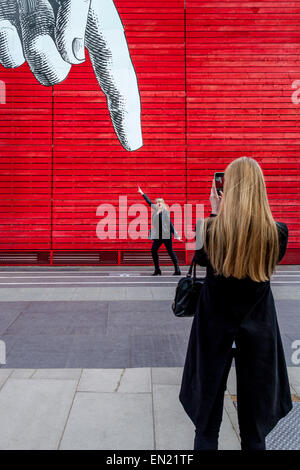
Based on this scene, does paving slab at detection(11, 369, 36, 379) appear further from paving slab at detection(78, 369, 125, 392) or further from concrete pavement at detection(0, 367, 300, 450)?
paving slab at detection(78, 369, 125, 392)

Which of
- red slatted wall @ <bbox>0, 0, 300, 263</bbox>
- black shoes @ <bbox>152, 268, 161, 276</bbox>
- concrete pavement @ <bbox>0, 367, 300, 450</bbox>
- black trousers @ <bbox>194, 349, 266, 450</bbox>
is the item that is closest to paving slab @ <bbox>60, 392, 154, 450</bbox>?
concrete pavement @ <bbox>0, 367, 300, 450</bbox>

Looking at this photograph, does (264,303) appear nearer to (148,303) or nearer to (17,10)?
(148,303)

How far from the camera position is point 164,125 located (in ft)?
42.8

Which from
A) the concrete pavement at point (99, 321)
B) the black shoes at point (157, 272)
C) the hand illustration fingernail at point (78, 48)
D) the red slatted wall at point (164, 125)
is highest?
the hand illustration fingernail at point (78, 48)

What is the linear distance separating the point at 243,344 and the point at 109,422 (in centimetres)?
144

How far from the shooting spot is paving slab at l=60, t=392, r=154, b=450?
118 inches

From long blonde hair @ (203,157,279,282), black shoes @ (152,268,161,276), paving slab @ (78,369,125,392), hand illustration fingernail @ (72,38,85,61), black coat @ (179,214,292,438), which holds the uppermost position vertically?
hand illustration fingernail @ (72,38,85,61)

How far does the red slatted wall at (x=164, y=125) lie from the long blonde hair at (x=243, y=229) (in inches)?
419

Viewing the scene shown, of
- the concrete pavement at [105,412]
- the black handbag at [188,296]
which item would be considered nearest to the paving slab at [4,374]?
the concrete pavement at [105,412]

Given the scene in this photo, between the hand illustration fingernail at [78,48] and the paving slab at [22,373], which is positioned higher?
the hand illustration fingernail at [78,48]

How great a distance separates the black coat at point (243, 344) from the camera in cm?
240

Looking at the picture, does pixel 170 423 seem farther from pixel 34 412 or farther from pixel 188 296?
pixel 188 296

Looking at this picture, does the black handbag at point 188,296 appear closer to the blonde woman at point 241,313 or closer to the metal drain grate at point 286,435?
the blonde woman at point 241,313
